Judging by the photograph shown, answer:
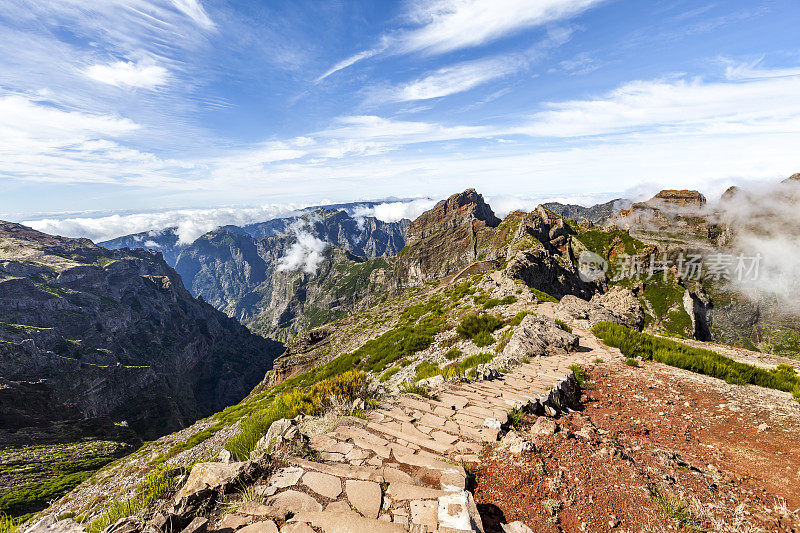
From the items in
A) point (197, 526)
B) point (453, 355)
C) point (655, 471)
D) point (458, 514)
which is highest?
point (197, 526)

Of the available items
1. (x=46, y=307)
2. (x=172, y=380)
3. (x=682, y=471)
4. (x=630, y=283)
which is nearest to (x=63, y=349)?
(x=46, y=307)

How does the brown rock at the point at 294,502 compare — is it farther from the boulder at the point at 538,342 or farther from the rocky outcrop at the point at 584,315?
the rocky outcrop at the point at 584,315

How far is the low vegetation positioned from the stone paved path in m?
8.59

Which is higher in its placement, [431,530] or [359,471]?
[431,530]

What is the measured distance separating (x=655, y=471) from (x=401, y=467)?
5465 mm

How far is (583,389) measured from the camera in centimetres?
1147

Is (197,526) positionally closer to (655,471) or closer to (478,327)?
(655,471)

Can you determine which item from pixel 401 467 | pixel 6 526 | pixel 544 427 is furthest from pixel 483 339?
pixel 6 526

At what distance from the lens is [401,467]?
19.6 feet

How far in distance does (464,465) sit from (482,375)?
20.1ft

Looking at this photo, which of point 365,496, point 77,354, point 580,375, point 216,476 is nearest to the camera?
point 365,496

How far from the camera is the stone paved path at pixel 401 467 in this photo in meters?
4.41

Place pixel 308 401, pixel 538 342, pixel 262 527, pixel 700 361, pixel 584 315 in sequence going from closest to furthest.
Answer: pixel 262 527 < pixel 308 401 < pixel 700 361 < pixel 538 342 < pixel 584 315

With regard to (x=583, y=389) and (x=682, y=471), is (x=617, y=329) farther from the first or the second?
(x=682, y=471)
